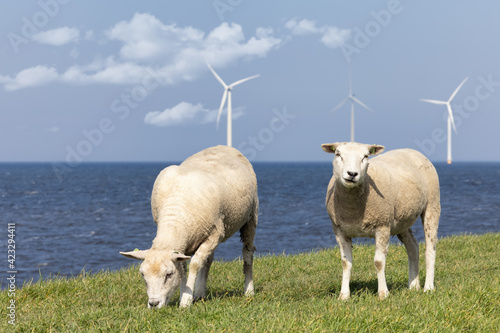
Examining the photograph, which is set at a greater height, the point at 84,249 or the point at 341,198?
the point at 341,198

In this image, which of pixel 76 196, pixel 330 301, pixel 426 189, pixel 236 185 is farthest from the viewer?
pixel 76 196

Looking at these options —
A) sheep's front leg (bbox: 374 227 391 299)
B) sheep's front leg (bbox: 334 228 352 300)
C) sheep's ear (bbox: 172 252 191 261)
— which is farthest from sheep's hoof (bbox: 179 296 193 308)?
sheep's front leg (bbox: 374 227 391 299)

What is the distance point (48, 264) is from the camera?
23.1m

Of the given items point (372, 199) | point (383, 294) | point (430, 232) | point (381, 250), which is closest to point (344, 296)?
point (383, 294)

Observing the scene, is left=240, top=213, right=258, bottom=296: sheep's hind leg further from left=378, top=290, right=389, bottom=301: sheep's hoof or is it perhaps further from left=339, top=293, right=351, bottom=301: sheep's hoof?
left=378, top=290, right=389, bottom=301: sheep's hoof

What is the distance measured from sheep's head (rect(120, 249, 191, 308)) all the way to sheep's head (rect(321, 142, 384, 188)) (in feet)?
7.44

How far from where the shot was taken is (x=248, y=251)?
8602 millimetres

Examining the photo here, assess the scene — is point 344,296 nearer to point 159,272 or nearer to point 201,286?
point 201,286

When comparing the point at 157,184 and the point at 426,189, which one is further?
the point at 426,189

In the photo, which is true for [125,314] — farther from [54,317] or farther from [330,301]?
[330,301]

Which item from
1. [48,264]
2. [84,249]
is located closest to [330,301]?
[48,264]

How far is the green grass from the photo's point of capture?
19.3ft

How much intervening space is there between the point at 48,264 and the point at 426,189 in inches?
732

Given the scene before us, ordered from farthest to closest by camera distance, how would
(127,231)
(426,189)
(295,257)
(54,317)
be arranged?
(127,231)
(295,257)
(426,189)
(54,317)
